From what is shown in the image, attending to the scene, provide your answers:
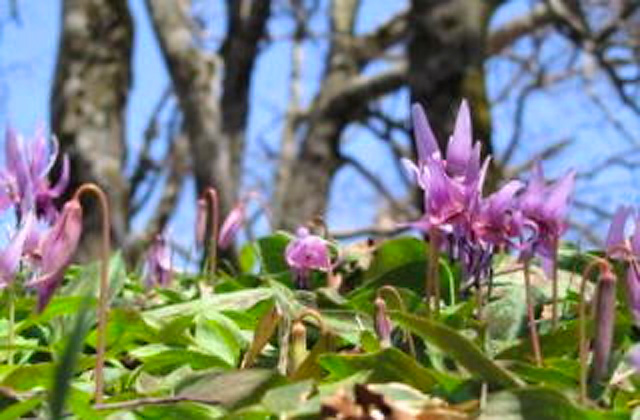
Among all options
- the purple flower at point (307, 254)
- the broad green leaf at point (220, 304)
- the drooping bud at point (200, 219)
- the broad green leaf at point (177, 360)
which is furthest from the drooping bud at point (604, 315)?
the drooping bud at point (200, 219)

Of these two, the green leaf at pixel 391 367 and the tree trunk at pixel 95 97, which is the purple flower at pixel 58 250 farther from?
the tree trunk at pixel 95 97

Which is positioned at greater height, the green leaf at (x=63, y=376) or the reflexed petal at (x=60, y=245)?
the reflexed petal at (x=60, y=245)

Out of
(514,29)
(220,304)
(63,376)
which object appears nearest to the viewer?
(63,376)

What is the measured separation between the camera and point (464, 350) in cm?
94

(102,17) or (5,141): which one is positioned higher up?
(102,17)

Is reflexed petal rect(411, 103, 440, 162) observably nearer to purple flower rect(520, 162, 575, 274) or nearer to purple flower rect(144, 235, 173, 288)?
purple flower rect(520, 162, 575, 274)

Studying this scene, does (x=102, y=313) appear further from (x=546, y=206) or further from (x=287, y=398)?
(x=546, y=206)

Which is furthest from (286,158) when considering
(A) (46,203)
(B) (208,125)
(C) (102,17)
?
(A) (46,203)

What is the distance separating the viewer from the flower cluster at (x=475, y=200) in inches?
45.0

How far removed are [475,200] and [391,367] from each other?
0.23 m

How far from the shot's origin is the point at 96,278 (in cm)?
134

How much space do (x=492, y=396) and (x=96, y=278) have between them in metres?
0.56

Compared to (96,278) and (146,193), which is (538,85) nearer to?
(146,193)

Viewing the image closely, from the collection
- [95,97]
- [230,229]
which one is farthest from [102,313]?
[95,97]
